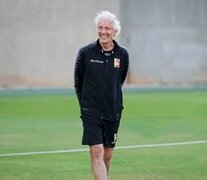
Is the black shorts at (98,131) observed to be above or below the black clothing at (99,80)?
below

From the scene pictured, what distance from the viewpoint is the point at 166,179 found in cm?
939

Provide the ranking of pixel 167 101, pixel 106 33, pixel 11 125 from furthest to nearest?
pixel 167 101 → pixel 11 125 → pixel 106 33

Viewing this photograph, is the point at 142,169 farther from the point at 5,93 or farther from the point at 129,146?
the point at 5,93

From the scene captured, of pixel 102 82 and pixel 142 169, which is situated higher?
pixel 102 82

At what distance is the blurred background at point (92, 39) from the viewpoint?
23.5 metres

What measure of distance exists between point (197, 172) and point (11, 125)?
229 inches

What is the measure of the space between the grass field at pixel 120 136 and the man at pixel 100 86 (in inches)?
76.9

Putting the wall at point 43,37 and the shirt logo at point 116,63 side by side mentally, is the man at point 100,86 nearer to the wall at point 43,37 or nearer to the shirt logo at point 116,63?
the shirt logo at point 116,63

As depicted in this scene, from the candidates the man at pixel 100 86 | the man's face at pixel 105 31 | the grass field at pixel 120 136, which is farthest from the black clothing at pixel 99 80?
the grass field at pixel 120 136

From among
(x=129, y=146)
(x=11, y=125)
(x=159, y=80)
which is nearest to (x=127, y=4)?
(x=159, y=80)

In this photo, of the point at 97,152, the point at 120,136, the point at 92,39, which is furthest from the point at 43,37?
the point at 97,152

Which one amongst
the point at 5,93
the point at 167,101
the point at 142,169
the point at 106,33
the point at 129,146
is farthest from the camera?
the point at 5,93

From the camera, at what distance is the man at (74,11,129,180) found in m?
7.51

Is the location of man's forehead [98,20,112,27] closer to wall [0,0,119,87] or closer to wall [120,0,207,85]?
wall [0,0,119,87]
